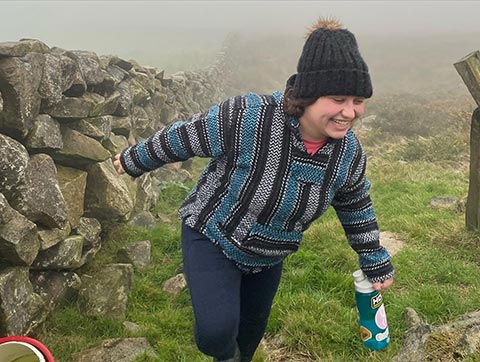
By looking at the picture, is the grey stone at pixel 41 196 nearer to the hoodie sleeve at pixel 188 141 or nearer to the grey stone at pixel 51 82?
the grey stone at pixel 51 82

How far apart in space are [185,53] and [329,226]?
3391cm

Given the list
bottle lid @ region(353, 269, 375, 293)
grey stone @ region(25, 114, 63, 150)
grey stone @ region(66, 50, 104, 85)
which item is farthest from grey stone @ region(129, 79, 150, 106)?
bottle lid @ region(353, 269, 375, 293)

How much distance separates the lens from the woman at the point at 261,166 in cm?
275

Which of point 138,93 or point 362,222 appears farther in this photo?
point 138,93

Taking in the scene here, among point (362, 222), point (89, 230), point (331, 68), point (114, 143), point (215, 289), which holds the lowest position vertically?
point (89, 230)

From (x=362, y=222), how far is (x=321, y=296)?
209 centimetres

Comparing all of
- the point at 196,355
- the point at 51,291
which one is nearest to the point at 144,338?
the point at 196,355

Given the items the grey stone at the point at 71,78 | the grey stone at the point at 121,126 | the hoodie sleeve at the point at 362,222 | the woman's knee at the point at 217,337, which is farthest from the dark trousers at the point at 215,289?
the grey stone at the point at 121,126

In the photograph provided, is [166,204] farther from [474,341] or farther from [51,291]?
[474,341]

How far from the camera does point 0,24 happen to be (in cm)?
5488

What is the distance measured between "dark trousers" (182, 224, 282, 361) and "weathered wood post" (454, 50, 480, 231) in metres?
4.06

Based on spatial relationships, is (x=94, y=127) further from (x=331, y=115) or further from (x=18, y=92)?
(x=331, y=115)

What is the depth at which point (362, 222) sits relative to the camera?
3.27 m

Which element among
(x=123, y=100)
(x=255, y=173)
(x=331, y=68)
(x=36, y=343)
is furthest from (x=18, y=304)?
(x=123, y=100)
